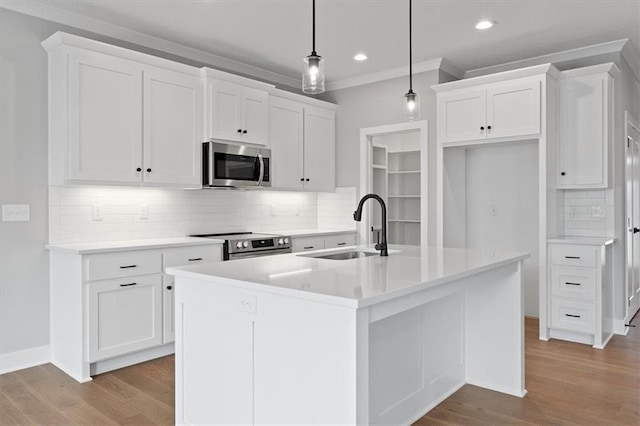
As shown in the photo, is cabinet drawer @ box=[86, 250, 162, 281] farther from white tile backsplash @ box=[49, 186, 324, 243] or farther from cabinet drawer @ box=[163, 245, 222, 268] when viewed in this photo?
white tile backsplash @ box=[49, 186, 324, 243]

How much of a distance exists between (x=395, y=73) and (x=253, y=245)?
2.46m

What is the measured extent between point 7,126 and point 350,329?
3071 mm

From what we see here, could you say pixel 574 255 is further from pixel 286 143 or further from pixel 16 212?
pixel 16 212

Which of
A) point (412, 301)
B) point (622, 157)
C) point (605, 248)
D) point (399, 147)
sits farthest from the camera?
point (399, 147)

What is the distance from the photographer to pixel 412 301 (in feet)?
6.31

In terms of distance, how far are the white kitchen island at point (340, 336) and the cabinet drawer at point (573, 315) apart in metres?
1.45

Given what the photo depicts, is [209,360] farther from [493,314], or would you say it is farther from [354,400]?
[493,314]

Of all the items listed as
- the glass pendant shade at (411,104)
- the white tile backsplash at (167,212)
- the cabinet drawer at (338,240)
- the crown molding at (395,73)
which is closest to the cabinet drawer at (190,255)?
the white tile backsplash at (167,212)

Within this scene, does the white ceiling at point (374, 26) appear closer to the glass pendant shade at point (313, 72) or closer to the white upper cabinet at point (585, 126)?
the white upper cabinet at point (585, 126)

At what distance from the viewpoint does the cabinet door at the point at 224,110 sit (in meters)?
4.18

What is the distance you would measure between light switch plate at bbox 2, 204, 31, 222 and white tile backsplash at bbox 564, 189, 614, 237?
463 cm

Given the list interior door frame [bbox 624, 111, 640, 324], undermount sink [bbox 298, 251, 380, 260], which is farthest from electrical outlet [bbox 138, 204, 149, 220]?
interior door frame [bbox 624, 111, 640, 324]

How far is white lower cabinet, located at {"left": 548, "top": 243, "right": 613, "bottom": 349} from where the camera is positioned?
3928 mm

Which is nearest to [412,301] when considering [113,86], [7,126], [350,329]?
[350,329]
